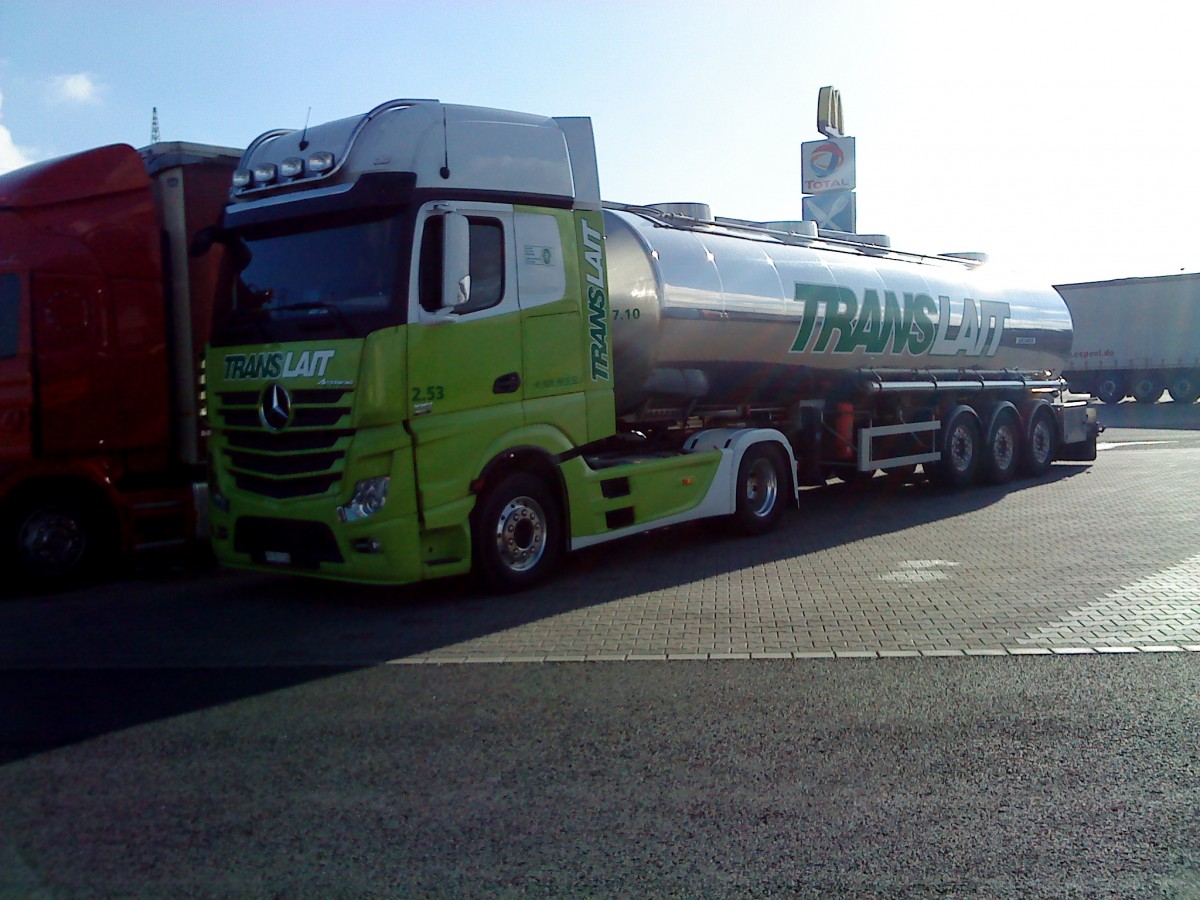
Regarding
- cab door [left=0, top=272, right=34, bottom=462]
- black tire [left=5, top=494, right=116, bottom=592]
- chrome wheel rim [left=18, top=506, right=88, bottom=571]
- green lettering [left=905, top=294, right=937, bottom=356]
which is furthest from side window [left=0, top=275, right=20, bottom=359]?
green lettering [left=905, top=294, right=937, bottom=356]

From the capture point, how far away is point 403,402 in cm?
866

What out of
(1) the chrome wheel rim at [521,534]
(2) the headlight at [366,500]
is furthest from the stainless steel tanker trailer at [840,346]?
(2) the headlight at [366,500]

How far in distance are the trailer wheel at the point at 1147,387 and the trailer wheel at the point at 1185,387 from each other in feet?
1.42

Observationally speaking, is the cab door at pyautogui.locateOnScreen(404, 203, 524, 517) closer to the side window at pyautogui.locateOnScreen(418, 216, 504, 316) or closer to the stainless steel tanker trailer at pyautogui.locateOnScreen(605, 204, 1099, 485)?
the side window at pyautogui.locateOnScreen(418, 216, 504, 316)

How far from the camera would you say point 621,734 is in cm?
582

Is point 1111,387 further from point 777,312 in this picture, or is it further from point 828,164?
point 777,312

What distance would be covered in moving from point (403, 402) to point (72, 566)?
153 inches

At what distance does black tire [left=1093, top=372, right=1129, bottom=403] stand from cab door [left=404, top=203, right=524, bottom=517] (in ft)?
128

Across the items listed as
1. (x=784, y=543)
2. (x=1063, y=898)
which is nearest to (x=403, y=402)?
(x=784, y=543)

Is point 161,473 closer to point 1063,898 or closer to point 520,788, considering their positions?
point 520,788

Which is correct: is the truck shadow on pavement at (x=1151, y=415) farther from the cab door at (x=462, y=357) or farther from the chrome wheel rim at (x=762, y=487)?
the cab door at (x=462, y=357)

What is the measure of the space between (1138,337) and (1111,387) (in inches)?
94.6

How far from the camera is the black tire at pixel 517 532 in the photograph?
30.6 feet

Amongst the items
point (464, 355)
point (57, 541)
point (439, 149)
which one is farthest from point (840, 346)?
point (57, 541)
